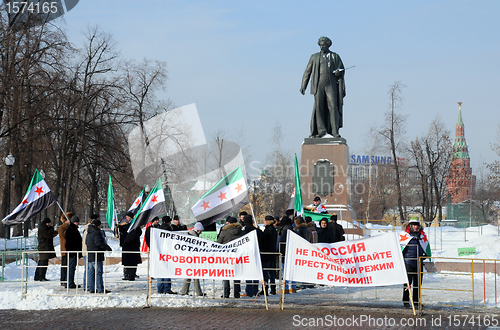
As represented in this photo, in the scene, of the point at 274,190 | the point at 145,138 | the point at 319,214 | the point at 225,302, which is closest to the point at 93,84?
the point at 145,138

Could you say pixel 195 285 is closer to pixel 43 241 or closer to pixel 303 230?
pixel 303 230

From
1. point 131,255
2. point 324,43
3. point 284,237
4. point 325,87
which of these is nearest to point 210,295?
point 284,237

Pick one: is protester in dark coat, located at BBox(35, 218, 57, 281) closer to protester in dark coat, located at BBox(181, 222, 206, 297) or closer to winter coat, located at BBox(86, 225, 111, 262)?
winter coat, located at BBox(86, 225, 111, 262)

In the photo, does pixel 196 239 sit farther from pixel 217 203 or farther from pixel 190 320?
pixel 217 203

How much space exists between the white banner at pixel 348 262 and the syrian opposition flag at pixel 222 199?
2.88 metres

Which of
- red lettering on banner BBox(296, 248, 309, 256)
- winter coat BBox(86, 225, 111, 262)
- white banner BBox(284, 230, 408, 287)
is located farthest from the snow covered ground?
red lettering on banner BBox(296, 248, 309, 256)

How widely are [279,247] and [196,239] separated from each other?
83.9 inches

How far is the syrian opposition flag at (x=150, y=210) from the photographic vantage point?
1428 centimetres

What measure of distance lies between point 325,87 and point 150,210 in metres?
8.75

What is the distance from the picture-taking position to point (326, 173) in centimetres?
1988

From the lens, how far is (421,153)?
43031 millimetres

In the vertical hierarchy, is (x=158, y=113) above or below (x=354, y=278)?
above

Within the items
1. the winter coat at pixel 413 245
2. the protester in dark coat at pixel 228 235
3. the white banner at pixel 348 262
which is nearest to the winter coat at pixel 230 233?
the protester in dark coat at pixel 228 235

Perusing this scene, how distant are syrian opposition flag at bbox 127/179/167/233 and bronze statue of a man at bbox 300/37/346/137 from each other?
24.8 ft
